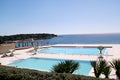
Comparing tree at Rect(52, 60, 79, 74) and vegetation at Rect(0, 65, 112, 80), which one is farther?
tree at Rect(52, 60, 79, 74)

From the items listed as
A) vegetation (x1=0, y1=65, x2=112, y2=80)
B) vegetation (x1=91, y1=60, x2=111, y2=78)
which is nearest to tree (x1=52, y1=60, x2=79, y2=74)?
vegetation (x1=91, y1=60, x2=111, y2=78)

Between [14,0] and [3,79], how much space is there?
14.1 metres

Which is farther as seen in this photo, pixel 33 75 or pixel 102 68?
pixel 102 68

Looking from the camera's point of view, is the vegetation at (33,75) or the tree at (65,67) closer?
the vegetation at (33,75)

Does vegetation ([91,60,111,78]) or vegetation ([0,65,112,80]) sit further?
vegetation ([91,60,111,78])

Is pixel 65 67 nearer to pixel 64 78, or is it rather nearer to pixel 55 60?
pixel 64 78

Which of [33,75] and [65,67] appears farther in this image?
[65,67]

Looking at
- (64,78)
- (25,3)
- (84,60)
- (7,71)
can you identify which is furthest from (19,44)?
(64,78)

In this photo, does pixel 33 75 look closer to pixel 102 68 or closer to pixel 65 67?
pixel 65 67

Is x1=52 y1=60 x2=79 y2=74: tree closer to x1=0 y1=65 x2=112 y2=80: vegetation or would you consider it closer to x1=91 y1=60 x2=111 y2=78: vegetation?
x1=91 y1=60 x2=111 y2=78: vegetation

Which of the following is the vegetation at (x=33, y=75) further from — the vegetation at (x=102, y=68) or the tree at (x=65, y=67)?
the vegetation at (x=102, y=68)

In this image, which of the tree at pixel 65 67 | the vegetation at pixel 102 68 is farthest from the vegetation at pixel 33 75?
the vegetation at pixel 102 68

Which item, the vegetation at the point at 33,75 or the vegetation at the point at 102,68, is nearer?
the vegetation at the point at 33,75

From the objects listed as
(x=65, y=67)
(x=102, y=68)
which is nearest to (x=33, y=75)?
(x=65, y=67)
